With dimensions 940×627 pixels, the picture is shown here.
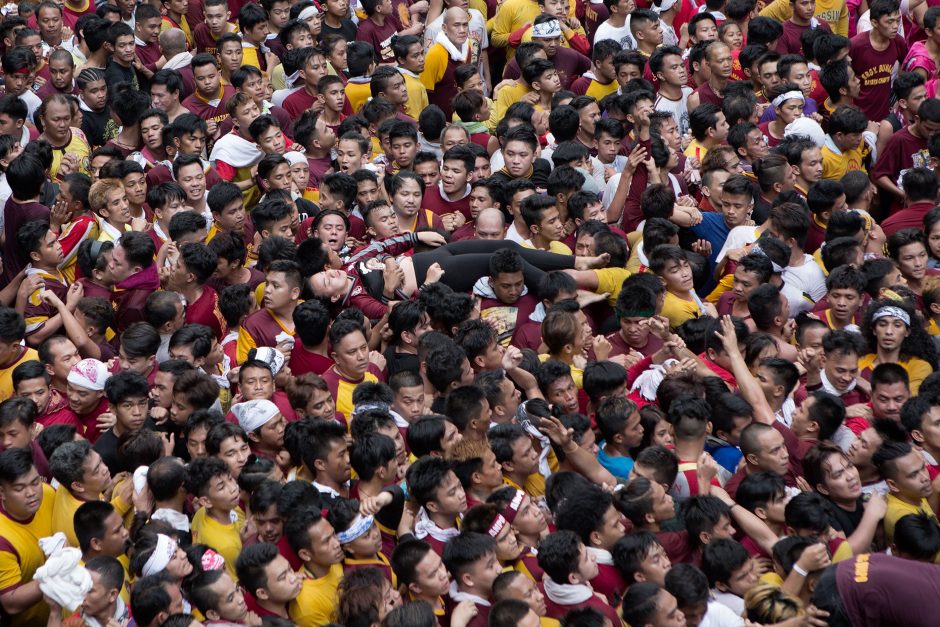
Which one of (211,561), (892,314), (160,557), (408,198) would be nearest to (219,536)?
(211,561)

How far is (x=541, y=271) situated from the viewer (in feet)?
26.6

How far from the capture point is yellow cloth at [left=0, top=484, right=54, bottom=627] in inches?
234

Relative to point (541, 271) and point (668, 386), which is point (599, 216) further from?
point (668, 386)

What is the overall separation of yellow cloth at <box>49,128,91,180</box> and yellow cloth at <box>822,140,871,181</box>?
16.7ft

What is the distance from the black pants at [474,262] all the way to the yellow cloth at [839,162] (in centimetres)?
257

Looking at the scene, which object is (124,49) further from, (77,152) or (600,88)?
(600,88)

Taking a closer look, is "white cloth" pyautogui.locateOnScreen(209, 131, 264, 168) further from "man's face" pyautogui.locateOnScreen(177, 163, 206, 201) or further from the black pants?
the black pants

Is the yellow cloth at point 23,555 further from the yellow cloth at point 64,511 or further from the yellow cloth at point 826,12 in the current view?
the yellow cloth at point 826,12

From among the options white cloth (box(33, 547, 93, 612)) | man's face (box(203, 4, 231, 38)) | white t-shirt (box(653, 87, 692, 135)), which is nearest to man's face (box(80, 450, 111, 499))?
white cloth (box(33, 547, 93, 612))

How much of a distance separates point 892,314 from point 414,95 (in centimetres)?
482

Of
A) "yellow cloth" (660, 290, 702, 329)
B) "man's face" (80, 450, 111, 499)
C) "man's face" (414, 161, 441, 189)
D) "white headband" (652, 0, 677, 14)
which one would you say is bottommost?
"white headband" (652, 0, 677, 14)

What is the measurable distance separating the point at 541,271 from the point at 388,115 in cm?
294

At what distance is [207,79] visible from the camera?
10648 mm

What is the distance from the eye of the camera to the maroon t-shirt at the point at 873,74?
11.1m
